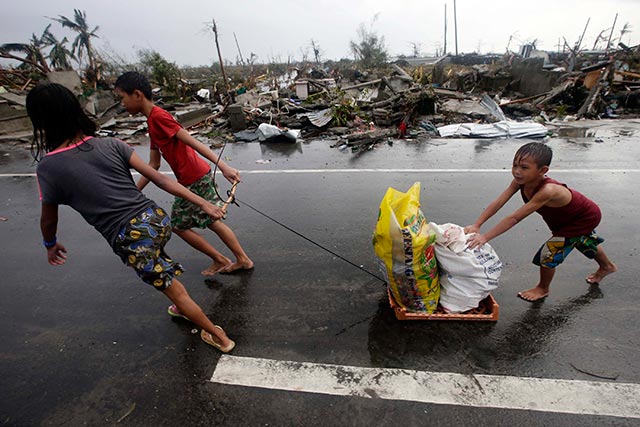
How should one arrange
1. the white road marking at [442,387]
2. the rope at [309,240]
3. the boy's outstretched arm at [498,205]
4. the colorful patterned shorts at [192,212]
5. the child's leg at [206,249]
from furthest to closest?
the rope at [309,240], the child's leg at [206,249], the colorful patterned shorts at [192,212], the boy's outstretched arm at [498,205], the white road marking at [442,387]

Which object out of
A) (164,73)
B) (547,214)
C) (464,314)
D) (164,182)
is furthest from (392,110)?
(164,73)

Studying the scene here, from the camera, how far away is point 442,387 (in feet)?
6.50

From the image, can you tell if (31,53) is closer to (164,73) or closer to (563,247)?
(164,73)

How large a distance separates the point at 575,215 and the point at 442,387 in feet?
5.19

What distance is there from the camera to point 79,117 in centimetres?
176

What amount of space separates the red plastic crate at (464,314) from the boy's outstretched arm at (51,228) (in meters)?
2.36

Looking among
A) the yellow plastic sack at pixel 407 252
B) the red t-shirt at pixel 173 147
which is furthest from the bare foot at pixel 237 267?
the yellow plastic sack at pixel 407 252

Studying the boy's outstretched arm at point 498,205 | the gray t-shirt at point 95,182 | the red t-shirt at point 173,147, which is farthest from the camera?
the red t-shirt at point 173,147

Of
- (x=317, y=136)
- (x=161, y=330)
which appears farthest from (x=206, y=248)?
(x=317, y=136)

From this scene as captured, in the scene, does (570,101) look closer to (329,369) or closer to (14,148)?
(329,369)

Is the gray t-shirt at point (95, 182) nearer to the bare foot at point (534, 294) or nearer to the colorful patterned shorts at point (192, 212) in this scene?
the colorful patterned shorts at point (192, 212)

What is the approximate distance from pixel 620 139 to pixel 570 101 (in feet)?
16.2

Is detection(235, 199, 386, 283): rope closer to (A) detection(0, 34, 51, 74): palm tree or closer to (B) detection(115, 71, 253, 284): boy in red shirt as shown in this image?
(B) detection(115, 71, 253, 284): boy in red shirt

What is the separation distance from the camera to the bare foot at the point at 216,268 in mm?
3213
